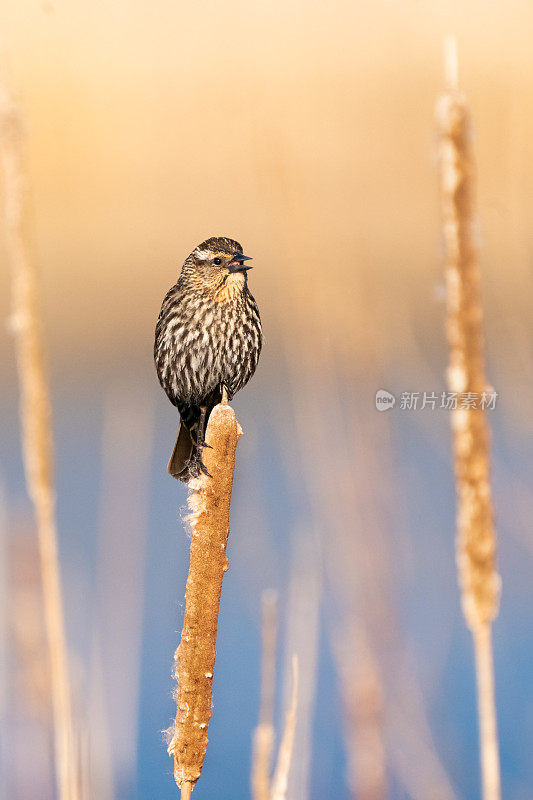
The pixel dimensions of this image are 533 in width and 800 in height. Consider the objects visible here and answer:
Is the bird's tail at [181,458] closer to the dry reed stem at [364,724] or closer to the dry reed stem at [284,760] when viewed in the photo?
the dry reed stem at [364,724]

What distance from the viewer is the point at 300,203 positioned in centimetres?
195

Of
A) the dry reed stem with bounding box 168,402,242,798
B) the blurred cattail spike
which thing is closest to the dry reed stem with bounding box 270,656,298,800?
the dry reed stem with bounding box 168,402,242,798

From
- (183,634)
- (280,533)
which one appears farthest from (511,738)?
(183,634)

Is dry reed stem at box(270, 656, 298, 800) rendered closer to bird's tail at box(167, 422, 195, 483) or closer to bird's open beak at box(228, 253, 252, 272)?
A: bird's tail at box(167, 422, 195, 483)

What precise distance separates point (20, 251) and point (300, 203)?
0.67 metres

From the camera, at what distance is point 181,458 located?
2930 mm

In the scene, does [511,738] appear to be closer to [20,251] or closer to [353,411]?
[353,411]

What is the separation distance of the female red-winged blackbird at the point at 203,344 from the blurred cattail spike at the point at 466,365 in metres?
1.49

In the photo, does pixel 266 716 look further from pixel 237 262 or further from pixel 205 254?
pixel 205 254

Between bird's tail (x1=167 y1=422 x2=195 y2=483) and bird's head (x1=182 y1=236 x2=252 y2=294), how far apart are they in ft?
1.65

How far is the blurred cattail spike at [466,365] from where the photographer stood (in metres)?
1.37

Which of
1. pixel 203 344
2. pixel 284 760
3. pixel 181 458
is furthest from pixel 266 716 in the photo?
pixel 203 344

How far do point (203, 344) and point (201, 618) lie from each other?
4.88 ft

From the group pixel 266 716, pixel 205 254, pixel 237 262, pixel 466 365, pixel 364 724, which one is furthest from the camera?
pixel 205 254
